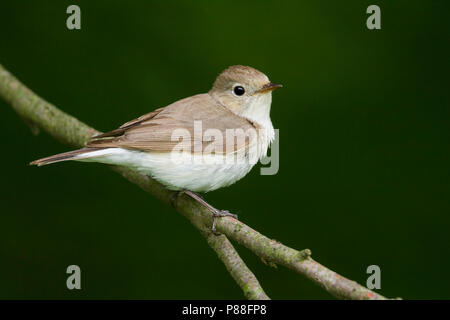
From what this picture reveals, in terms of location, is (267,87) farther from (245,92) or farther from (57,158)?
(57,158)

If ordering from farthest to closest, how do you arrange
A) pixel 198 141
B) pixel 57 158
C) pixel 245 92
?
pixel 245 92 < pixel 198 141 < pixel 57 158

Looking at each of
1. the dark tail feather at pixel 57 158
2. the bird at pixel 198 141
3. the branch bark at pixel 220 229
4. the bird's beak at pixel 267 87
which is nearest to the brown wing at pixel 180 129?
the bird at pixel 198 141

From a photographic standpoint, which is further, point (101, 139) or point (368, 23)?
point (368, 23)

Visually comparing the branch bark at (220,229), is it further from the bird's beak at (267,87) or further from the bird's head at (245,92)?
the bird's beak at (267,87)

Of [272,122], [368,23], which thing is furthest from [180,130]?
[368,23]

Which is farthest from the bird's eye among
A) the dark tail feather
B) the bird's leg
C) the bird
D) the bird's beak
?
the dark tail feather

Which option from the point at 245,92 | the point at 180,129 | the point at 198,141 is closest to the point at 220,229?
the point at 198,141
